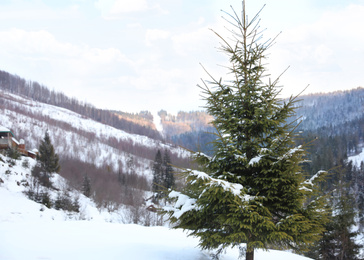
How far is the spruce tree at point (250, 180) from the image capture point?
5.30m

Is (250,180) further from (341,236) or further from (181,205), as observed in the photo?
(341,236)

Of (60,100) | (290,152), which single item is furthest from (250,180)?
(60,100)

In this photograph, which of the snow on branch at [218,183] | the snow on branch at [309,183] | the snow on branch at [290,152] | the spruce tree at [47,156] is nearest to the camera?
the snow on branch at [218,183]

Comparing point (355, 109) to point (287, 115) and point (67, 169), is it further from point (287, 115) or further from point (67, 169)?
point (287, 115)

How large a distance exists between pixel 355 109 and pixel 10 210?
766ft

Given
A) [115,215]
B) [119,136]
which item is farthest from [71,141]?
[115,215]

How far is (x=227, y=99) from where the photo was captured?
6.75 m

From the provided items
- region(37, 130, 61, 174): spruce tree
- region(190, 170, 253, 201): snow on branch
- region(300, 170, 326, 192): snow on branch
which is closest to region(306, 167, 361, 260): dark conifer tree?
region(300, 170, 326, 192): snow on branch

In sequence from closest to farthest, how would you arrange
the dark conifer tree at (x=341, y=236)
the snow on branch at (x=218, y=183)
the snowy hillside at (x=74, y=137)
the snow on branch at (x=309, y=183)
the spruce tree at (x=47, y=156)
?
the snow on branch at (x=218, y=183) < the snow on branch at (x=309, y=183) < the dark conifer tree at (x=341, y=236) < the spruce tree at (x=47, y=156) < the snowy hillside at (x=74, y=137)

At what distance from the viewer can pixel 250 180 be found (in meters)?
6.38

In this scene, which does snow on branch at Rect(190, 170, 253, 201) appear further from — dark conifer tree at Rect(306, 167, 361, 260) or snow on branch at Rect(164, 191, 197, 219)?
dark conifer tree at Rect(306, 167, 361, 260)

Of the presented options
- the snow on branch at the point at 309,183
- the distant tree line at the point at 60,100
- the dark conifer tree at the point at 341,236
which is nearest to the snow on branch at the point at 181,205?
the snow on branch at the point at 309,183

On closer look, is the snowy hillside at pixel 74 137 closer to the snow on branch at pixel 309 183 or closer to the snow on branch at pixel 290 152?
A: the snow on branch at pixel 309 183

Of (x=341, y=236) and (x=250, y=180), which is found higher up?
(x=250, y=180)
